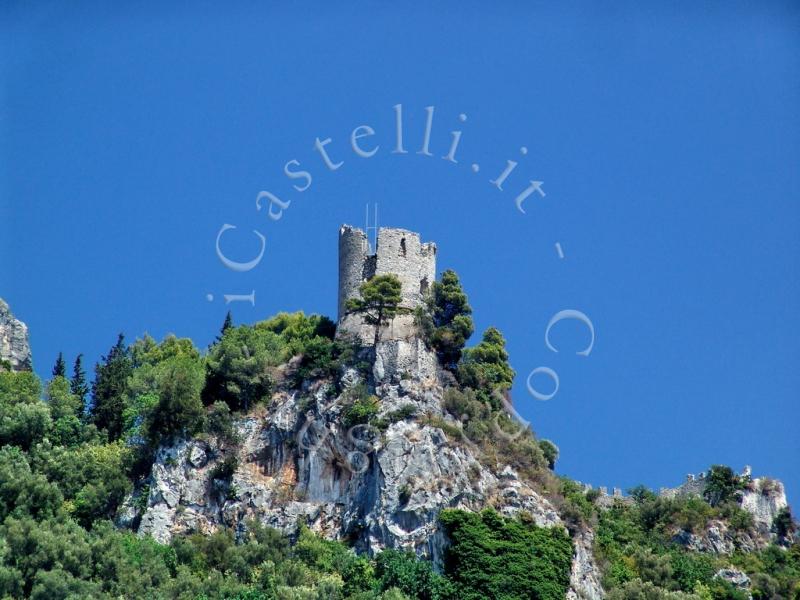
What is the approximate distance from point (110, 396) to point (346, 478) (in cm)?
1129

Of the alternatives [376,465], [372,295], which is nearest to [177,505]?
[376,465]

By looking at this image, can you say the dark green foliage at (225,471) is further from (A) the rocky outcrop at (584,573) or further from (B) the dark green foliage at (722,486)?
(B) the dark green foliage at (722,486)

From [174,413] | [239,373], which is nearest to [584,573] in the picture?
[239,373]

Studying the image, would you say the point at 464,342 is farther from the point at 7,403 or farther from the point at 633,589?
the point at 7,403

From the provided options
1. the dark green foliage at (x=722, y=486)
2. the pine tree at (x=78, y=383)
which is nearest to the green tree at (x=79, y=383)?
the pine tree at (x=78, y=383)

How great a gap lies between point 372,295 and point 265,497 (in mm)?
9771

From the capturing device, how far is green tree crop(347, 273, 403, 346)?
196 ft

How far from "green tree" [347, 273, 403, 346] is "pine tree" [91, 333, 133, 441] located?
957 centimetres

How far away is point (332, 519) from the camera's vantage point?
53.2m

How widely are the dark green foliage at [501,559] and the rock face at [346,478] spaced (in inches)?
27.9

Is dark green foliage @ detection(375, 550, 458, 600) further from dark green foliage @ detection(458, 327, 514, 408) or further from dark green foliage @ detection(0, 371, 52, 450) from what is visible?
dark green foliage @ detection(0, 371, 52, 450)

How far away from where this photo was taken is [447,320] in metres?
61.2

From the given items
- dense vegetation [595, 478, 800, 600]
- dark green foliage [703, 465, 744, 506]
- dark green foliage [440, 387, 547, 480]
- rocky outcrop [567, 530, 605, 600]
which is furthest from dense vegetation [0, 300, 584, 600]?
dark green foliage [703, 465, 744, 506]

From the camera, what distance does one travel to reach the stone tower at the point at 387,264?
2427 inches
